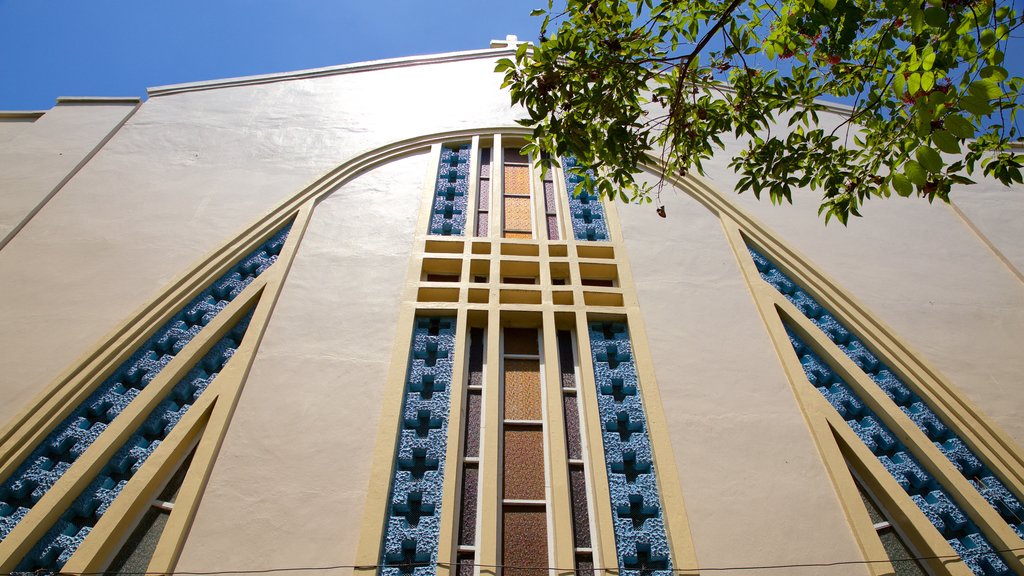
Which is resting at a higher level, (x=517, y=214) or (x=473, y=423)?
(x=517, y=214)

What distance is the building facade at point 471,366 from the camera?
3.66 meters

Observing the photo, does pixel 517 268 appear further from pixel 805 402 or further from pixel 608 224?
pixel 805 402

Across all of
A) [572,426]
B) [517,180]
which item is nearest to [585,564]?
[572,426]

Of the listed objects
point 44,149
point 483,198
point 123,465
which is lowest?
point 123,465

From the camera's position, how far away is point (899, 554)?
3771 mm

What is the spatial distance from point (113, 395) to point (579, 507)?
2945mm

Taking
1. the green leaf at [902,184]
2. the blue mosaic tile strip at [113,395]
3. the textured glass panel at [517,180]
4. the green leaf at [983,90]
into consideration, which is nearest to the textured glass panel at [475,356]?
the blue mosaic tile strip at [113,395]

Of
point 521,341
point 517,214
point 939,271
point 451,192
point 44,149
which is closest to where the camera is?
point 521,341

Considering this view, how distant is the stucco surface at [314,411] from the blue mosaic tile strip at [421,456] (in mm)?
184

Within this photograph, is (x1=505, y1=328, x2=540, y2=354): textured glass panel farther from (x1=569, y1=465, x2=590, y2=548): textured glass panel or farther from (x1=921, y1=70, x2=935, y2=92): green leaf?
(x1=921, y1=70, x2=935, y2=92): green leaf

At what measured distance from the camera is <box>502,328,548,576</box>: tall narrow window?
367 centimetres

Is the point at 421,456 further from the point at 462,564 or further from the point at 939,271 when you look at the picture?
the point at 939,271

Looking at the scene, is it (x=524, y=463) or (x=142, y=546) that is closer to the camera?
(x=142, y=546)

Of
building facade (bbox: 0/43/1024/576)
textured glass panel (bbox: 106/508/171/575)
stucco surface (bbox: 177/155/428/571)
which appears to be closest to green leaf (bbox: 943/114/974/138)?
building facade (bbox: 0/43/1024/576)
